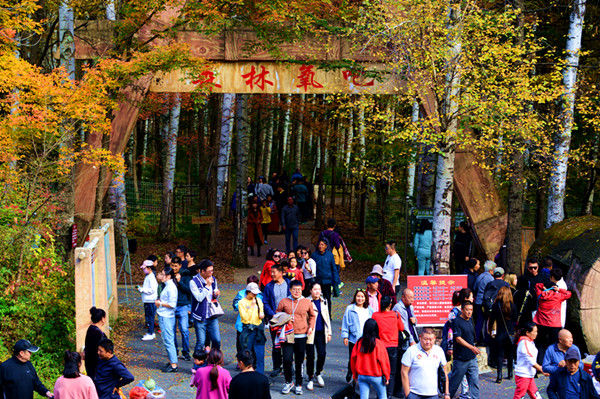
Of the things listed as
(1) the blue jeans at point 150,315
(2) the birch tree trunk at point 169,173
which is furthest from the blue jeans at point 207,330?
(2) the birch tree trunk at point 169,173

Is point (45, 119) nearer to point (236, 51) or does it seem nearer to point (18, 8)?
point (18, 8)

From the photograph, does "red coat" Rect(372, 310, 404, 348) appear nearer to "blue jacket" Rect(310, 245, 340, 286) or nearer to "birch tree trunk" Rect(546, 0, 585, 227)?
"blue jacket" Rect(310, 245, 340, 286)

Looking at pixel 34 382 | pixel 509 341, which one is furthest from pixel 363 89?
pixel 34 382

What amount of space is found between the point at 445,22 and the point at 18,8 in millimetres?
8229

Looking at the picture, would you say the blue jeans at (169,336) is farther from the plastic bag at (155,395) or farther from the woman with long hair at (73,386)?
the woman with long hair at (73,386)

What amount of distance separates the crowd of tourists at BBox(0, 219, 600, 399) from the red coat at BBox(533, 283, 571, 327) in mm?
17

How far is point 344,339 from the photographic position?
34.4 ft

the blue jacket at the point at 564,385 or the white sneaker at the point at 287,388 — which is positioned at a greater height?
the blue jacket at the point at 564,385

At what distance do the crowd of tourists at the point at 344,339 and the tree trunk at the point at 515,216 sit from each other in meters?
2.83

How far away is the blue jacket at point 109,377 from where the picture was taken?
28.3 feet

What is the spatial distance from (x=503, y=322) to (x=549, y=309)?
93 cm

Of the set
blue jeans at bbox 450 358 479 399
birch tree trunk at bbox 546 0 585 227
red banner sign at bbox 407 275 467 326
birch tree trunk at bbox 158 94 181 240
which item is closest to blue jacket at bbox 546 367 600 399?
blue jeans at bbox 450 358 479 399

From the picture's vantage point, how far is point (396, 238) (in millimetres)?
26422

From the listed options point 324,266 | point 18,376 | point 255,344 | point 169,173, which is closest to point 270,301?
point 255,344
